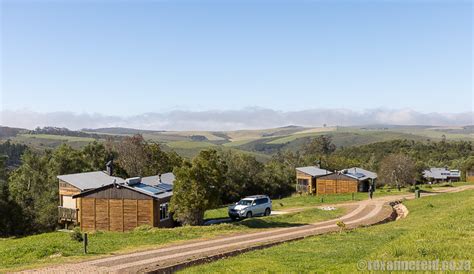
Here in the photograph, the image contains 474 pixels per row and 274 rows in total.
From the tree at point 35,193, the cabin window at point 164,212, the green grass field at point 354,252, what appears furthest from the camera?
the tree at point 35,193

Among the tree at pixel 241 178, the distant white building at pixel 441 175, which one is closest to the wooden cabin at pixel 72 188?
the tree at pixel 241 178

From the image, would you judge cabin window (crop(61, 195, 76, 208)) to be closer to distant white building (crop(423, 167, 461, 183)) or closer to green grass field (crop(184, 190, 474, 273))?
green grass field (crop(184, 190, 474, 273))

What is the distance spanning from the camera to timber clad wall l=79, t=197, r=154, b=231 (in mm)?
36719

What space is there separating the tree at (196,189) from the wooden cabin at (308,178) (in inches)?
1603

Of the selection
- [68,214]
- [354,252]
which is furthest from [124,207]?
[354,252]

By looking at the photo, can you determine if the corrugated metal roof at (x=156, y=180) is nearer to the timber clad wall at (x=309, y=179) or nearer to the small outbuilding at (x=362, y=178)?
the timber clad wall at (x=309, y=179)

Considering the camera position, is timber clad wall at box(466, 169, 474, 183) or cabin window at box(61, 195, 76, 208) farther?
timber clad wall at box(466, 169, 474, 183)

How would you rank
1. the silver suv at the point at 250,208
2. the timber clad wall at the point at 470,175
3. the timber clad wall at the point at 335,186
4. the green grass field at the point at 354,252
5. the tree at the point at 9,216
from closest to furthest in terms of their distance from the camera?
the green grass field at the point at 354,252 < the silver suv at the point at 250,208 < the tree at the point at 9,216 < the timber clad wall at the point at 335,186 < the timber clad wall at the point at 470,175

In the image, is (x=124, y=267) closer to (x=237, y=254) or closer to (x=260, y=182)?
(x=237, y=254)

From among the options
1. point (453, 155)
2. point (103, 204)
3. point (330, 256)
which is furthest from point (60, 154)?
point (453, 155)

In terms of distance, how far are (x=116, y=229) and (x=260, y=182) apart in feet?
148

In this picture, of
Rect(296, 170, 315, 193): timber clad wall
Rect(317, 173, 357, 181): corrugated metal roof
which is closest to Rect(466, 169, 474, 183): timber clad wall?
Rect(317, 173, 357, 181): corrugated metal roof

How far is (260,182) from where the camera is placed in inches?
3174

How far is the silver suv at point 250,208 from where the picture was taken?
39.0m
